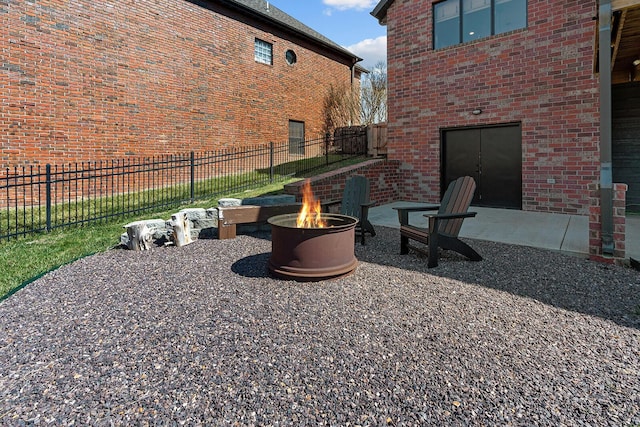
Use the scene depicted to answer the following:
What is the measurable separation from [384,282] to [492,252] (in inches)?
85.0

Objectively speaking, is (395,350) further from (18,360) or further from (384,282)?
(18,360)

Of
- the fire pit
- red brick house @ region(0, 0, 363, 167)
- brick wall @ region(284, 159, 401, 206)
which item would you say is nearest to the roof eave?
red brick house @ region(0, 0, 363, 167)

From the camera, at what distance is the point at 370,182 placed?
32.6ft

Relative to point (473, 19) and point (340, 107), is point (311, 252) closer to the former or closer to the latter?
point (473, 19)

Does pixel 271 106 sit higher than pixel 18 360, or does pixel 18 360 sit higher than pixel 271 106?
pixel 271 106

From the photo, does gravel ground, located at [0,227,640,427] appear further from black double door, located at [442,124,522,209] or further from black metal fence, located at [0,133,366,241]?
black double door, located at [442,124,522,209]

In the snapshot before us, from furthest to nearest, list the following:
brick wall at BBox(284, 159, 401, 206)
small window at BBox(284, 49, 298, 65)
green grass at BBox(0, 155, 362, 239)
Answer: small window at BBox(284, 49, 298, 65) → brick wall at BBox(284, 159, 401, 206) → green grass at BBox(0, 155, 362, 239)

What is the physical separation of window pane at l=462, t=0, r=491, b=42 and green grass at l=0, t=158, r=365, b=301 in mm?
8928

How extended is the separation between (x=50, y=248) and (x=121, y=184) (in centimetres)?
502

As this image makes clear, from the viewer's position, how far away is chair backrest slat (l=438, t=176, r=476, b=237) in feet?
15.6

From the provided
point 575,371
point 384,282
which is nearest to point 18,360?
point 384,282

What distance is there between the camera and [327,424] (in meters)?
1.83

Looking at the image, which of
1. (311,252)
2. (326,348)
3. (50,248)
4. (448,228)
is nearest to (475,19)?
(448,228)

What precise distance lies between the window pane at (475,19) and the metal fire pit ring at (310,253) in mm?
8226
